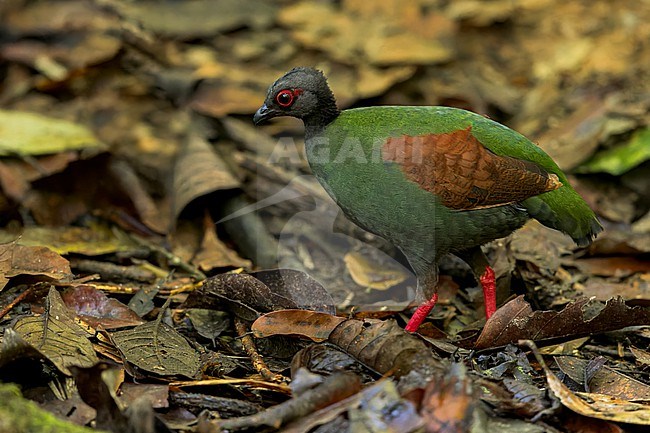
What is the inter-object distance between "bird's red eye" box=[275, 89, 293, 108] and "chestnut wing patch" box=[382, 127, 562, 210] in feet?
2.29

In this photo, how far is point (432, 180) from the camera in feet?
13.4

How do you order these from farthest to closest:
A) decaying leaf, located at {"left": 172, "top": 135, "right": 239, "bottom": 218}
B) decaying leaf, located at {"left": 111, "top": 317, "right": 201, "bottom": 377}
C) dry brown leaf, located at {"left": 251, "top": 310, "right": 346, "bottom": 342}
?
decaying leaf, located at {"left": 172, "top": 135, "right": 239, "bottom": 218} < dry brown leaf, located at {"left": 251, "top": 310, "right": 346, "bottom": 342} < decaying leaf, located at {"left": 111, "top": 317, "right": 201, "bottom": 377}

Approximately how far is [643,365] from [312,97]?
220 centimetres

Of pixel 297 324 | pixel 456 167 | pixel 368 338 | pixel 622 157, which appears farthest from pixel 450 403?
pixel 622 157

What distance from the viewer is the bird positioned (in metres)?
4.10

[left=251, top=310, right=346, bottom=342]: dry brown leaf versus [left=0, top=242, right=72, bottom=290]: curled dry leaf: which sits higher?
[left=0, top=242, right=72, bottom=290]: curled dry leaf

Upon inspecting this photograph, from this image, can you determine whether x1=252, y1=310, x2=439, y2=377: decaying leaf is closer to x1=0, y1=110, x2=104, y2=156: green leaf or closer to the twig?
the twig


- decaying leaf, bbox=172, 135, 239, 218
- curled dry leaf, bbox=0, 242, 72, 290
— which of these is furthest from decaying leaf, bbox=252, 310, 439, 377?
decaying leaf, bbox=172, 135, 239, 218

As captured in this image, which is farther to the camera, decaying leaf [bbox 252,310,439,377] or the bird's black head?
the bird's black head

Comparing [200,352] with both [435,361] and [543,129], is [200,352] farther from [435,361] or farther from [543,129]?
[543,129]

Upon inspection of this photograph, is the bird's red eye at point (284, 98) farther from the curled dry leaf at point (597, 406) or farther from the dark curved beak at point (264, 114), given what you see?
the curled dry leaf at point (597, 406)

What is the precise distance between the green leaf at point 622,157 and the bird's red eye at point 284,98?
8.75 ft

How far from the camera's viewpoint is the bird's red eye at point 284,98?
449cm

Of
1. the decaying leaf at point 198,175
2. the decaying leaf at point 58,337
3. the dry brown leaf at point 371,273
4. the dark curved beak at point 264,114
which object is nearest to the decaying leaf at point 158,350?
the decaying leaf at point 58,337
